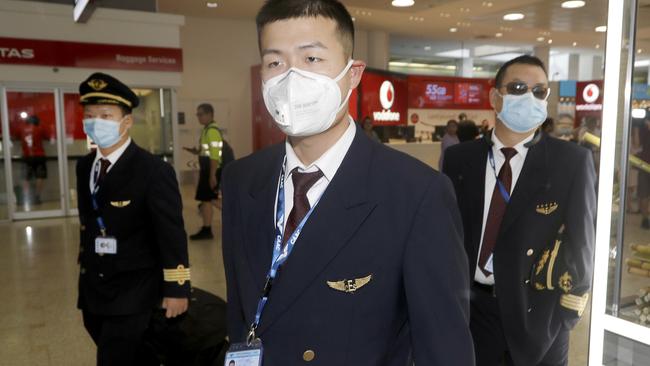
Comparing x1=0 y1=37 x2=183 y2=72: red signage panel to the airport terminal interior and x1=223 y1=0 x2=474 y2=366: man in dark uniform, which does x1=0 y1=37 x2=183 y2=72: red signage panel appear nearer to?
the airport terminal interior

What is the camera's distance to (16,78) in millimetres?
8727

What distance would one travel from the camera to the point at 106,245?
2381 mm

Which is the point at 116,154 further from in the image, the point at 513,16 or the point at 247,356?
the point at 513,16

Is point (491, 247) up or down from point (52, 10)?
down

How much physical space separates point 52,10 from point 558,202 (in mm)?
9195

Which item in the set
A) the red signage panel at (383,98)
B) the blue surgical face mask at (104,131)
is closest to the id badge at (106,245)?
the blue surgical face mask at (104,131)

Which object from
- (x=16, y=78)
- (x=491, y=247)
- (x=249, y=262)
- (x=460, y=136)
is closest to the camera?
(x=249, y=262)

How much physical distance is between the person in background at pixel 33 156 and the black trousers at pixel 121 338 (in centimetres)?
793

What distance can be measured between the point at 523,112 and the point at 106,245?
1933 millimetres

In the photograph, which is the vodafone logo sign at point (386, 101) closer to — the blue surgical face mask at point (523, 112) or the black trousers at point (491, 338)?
the blue surgical face mask at point (523, 112)

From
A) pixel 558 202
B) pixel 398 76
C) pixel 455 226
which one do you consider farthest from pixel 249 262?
pixel 398 76

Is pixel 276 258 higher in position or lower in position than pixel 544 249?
higher

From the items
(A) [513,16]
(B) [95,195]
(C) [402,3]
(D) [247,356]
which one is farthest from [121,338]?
(A) [513,16]

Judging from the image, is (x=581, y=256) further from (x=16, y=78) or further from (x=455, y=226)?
(x=16, y=78)
